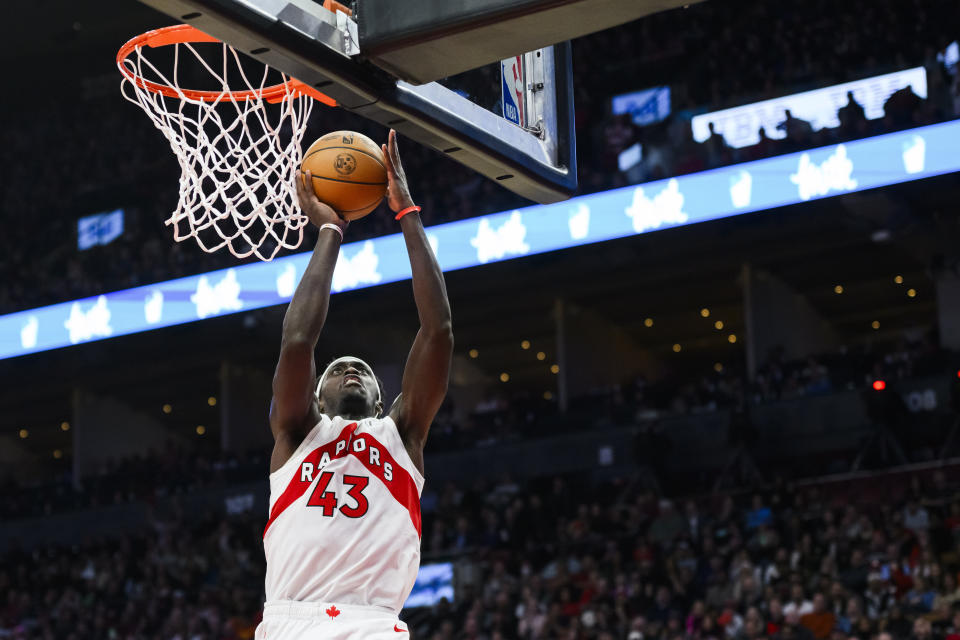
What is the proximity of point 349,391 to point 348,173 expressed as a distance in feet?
2.13

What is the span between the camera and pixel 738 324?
23172mm

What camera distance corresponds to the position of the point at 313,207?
3.86 m

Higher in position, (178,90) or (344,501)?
(178,90)

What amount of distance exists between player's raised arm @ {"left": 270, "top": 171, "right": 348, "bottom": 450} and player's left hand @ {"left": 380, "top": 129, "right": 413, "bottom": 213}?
1.00 ft

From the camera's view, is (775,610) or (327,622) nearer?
(327,622)

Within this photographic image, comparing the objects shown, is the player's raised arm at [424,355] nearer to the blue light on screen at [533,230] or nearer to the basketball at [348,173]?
the basketball at [348,173]

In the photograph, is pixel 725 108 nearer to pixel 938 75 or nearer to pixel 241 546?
pixel 938 75

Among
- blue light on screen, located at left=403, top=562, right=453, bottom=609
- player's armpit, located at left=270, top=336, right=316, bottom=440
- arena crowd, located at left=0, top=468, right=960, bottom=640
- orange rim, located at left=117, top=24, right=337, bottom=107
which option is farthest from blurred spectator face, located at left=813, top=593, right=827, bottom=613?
player's armpit, located at left=270, top=336, right=316, bottom=440

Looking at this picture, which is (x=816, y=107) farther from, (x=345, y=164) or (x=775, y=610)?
(x=345, y=164)

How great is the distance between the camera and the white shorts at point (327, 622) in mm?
3422

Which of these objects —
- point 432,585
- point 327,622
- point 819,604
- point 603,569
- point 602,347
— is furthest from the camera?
point 602,347

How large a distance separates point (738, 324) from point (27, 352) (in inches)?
460

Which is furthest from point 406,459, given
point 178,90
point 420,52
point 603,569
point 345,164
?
point 603,569

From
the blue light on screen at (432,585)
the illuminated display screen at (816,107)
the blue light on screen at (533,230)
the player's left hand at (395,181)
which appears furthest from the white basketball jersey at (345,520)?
the illuminated display screen at (816,107)
